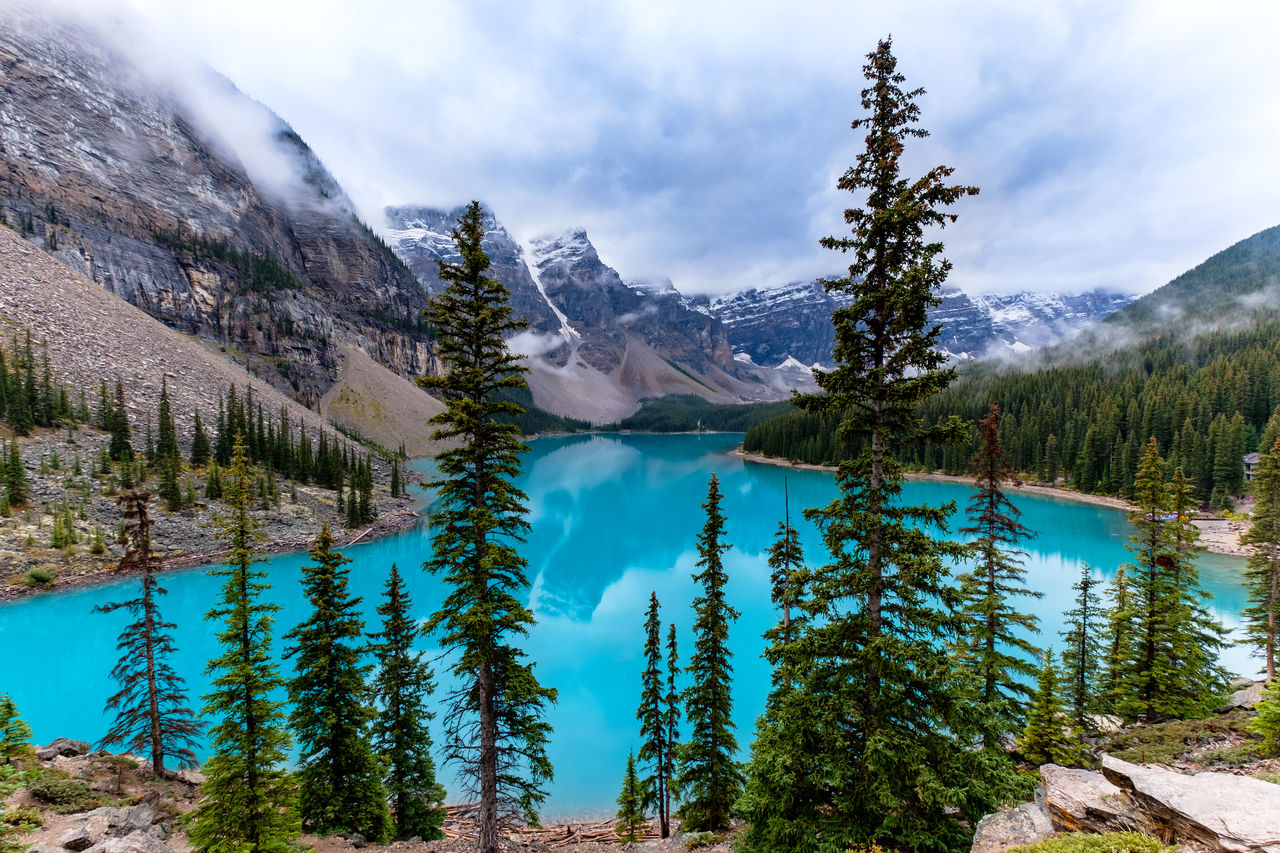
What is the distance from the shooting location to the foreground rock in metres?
5.17

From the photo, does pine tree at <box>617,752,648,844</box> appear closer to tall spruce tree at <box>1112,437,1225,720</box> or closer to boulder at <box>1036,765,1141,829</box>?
boulder at <box>1036,765,1141,829</box>

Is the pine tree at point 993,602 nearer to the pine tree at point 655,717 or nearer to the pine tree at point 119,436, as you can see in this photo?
the pine tree at point 655,717

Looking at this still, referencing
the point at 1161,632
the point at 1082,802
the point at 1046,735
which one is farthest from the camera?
the point at 1161,632

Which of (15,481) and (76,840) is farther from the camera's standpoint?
(15,481)

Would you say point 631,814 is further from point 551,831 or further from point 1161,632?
point 1161,632

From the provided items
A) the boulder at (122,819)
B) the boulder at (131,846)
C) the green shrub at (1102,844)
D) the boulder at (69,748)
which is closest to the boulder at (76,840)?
the boulder at (131,846)

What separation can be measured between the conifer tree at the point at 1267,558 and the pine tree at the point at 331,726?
2916 cm

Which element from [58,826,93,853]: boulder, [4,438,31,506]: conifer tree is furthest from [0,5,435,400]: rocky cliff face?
[58,826,93,853]: boulder

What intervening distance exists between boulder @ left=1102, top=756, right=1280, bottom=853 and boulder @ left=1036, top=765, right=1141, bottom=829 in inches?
9.1

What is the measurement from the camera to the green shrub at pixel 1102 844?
4.96 metres

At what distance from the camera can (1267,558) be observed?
18.6 meters

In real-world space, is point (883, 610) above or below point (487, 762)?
above

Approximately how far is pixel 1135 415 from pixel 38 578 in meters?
119

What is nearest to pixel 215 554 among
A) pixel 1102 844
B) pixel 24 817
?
pixel 24 817
